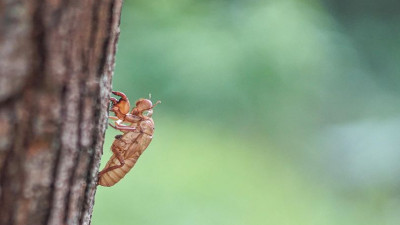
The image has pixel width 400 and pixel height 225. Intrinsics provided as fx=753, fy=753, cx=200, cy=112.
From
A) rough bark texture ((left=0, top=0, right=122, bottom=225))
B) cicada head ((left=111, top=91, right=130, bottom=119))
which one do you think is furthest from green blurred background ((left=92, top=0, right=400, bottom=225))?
rough bark texture ((left=0, top=0, right=122, bottom=225))

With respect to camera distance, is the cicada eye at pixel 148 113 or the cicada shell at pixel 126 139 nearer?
the cicada shell at pixel 126 139

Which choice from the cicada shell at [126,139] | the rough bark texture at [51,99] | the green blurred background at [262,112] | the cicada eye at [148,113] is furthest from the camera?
the green blurred background at [262,112]

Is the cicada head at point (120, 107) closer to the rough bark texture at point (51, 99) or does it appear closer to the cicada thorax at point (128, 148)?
the cicada thorax at point (128, 148)

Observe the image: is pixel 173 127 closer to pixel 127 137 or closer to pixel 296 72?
pixel 296 72

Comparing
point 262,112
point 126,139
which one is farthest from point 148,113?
point 262,112

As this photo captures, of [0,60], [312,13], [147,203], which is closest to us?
[0,60]

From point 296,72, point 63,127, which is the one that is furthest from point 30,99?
point 296,72

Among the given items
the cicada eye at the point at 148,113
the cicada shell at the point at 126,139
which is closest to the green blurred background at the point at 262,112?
the cicada eye at the point at 148,113
